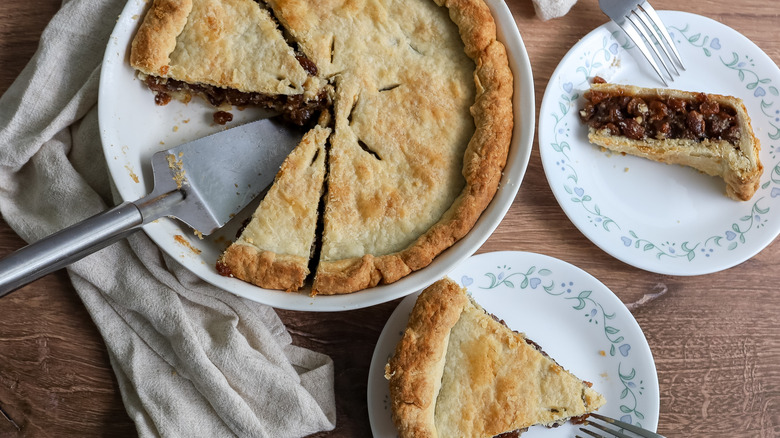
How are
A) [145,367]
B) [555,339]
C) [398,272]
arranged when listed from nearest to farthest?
1. [398,272]
2. [145,367]
3. [555,339]

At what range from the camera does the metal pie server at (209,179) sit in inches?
126

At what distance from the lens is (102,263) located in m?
3.69

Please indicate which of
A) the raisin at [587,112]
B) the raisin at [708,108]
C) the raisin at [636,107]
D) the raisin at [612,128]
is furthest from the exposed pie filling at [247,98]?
the raisin at [708,108]

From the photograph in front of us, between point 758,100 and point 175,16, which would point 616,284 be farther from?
point 175,16

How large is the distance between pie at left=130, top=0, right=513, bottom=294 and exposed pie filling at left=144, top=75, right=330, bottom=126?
1 cm

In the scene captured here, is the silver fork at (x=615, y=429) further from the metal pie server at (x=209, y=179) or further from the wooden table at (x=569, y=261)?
the metal pie server at (x=209, y=179)

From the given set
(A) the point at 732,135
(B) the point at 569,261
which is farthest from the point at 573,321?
(A) the point at 732,135

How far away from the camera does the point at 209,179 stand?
3594mm

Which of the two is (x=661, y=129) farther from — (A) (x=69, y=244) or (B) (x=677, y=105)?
(A) (x=69, y=244)

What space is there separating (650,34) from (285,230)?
245cm

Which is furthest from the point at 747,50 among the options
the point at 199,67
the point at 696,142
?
the point at 199,67

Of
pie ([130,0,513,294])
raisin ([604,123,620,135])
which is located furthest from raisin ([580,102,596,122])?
pie ([130,0,513,294])

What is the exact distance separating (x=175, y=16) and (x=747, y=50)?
3384mm

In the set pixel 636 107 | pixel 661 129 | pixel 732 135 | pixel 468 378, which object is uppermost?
pixel 636 107
